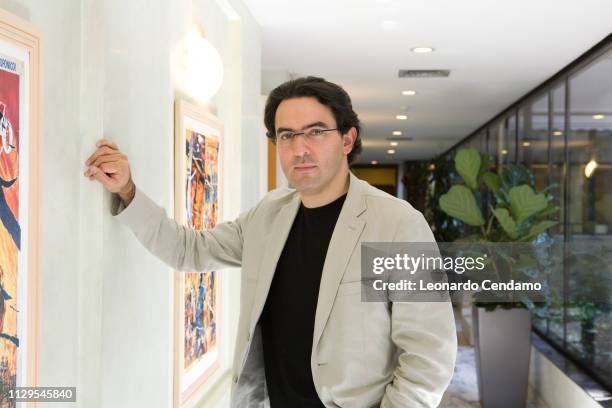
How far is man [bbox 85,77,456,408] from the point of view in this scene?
1690 mm

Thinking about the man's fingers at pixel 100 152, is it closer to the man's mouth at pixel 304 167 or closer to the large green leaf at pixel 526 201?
the man's mouth at pixel 304 167

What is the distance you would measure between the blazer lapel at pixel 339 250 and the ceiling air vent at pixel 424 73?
4.00 metres

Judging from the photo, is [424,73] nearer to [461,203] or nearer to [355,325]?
[461,203]

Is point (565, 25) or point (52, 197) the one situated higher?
point (565, 25)

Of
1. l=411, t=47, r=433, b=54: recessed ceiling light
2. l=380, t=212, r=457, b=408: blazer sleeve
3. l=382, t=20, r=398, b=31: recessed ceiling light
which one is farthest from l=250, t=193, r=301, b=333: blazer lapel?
l=411, t=47, r=433, b=54: recessed ceiling light

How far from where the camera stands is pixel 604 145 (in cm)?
450

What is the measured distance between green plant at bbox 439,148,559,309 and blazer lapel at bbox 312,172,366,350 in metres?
3.36

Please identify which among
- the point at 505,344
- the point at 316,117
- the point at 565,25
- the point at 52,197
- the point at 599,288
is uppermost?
the point at 565,25

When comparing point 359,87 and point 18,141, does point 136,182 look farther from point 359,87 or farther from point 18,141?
point 359,87

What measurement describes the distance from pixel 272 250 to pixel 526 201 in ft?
11.6

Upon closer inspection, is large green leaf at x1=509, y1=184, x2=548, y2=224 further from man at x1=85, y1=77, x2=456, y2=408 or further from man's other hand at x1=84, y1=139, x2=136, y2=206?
man's other hand at x1=84, y1=139, x2=136, y2=206

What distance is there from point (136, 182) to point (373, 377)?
828mm

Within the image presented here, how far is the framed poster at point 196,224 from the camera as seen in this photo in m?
2.28

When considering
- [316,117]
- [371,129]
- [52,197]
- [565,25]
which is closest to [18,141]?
[52,197]
